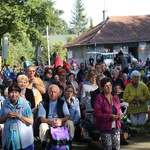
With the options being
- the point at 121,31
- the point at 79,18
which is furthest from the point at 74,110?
the point at 79,18

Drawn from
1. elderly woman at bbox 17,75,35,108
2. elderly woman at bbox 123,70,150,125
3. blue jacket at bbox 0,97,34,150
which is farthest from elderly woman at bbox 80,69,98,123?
blue jacket at bbox 0,97,34,150

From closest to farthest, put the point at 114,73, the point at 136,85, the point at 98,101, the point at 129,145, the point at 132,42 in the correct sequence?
the point at 98,101 → the point at 129,145 → the point at 136,85 → the point at 114,73 → the point at 132,42

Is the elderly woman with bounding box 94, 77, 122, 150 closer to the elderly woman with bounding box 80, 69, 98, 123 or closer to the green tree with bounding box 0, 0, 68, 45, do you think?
the elderly woman with bounding box 80, 69, 98, 123

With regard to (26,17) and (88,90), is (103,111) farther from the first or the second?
(26,17)

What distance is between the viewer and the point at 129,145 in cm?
844

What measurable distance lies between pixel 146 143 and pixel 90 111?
1.68 m

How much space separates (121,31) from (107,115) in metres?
36.8

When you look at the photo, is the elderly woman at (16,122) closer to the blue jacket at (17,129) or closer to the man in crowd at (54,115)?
the blue jacket at (17,129)

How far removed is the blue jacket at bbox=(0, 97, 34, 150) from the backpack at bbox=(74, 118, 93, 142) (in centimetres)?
276

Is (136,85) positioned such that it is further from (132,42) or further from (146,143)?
(132,42)

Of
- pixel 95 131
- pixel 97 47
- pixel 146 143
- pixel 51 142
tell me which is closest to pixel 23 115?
pixel 51 142

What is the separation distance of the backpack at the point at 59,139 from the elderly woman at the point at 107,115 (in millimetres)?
660

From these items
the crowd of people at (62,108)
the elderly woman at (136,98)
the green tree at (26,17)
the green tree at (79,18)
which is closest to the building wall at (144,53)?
the green tree at (26,17)

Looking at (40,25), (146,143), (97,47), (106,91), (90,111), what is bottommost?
(146,143)
